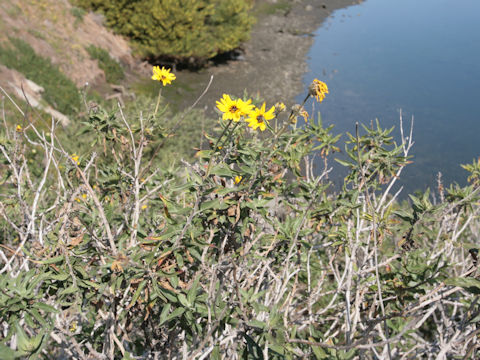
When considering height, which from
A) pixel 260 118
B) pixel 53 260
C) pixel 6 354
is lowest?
pixel 53 260

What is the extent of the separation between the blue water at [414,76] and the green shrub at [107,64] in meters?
6.76

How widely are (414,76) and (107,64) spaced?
1245 cm

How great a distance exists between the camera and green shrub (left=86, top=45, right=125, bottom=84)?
13.5 metres

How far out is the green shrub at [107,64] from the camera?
13488mm

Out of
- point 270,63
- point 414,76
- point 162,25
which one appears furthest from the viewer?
point 270,63

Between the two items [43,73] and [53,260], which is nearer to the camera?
[53,260]

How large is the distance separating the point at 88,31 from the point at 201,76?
15.4 ft

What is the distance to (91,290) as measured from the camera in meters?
1.79

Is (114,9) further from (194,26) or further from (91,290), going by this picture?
(91,290)

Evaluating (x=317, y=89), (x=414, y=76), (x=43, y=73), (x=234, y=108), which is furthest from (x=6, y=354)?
(x=414, y=76)

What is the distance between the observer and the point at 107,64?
1373 cm

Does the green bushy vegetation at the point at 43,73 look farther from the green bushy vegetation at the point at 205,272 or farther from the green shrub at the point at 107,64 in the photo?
the green bushy vegetation at the point at 205,272

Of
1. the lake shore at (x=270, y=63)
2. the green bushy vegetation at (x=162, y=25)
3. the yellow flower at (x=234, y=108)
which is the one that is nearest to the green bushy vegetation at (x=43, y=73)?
the lake shore at (x=270, y=63)

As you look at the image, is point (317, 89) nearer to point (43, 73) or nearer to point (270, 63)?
point (43, 73)
